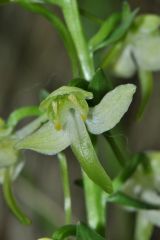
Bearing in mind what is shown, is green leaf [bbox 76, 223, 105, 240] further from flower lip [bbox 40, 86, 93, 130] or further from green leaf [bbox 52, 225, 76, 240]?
flower lip [bbox 40, 86, 93, 130]

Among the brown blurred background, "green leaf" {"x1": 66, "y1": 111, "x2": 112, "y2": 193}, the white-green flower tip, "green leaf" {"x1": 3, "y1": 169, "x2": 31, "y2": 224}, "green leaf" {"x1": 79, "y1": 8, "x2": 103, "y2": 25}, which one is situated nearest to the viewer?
"green leaf" {"x1": 66, "y1": 111, "x2": 112, "y2": 193}

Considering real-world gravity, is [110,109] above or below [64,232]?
above

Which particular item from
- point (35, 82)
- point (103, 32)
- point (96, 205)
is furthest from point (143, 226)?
point (35, 82)

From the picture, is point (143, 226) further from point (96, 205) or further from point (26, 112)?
point (26, 112)

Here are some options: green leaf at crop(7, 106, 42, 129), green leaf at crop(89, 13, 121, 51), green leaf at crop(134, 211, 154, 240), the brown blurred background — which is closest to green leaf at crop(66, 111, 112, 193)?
green leaf at crop(7, 106, 42, 129)

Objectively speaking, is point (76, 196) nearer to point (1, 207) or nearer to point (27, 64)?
point (1, 207)

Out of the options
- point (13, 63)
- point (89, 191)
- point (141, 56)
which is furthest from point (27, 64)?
point (89, 191)

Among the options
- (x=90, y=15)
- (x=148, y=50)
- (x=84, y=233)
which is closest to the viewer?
(x=84, y=233)
